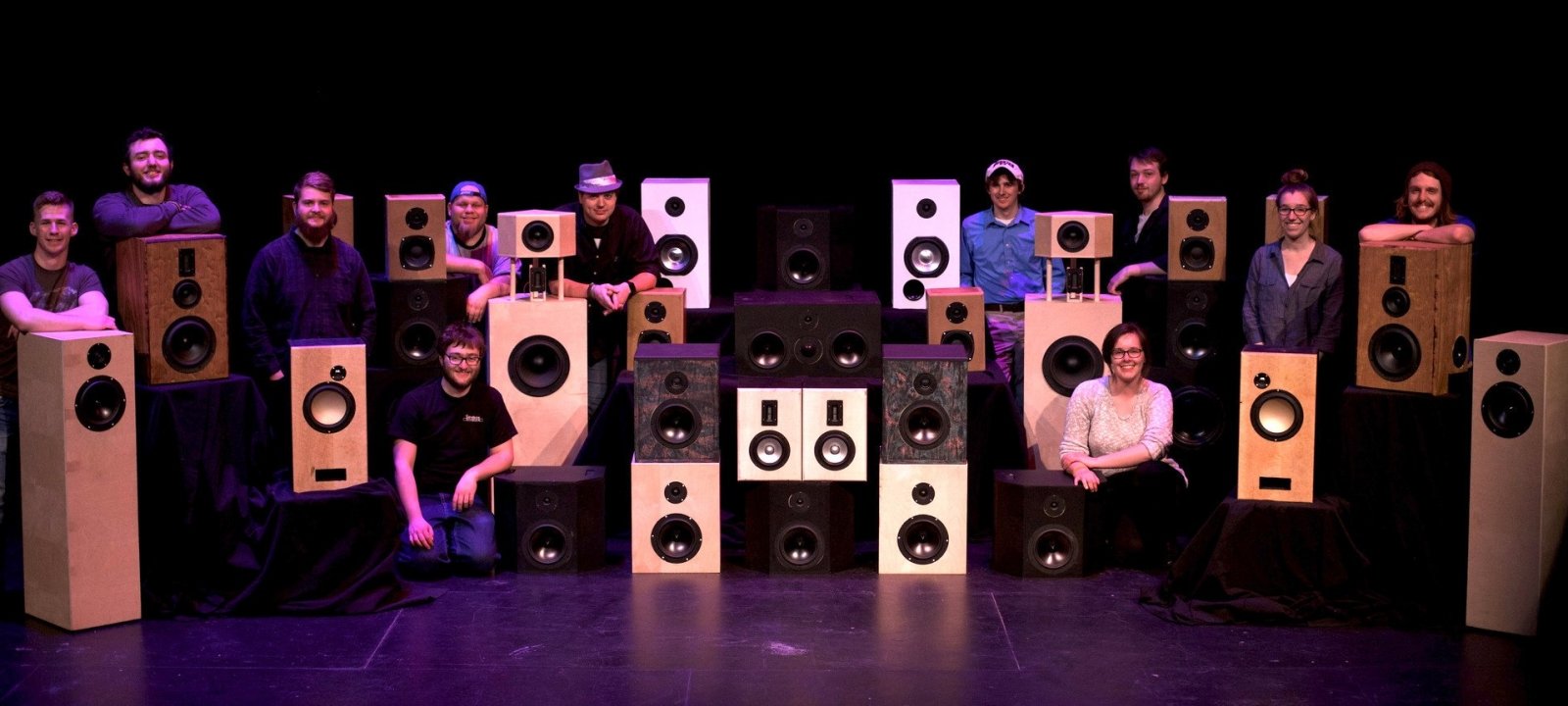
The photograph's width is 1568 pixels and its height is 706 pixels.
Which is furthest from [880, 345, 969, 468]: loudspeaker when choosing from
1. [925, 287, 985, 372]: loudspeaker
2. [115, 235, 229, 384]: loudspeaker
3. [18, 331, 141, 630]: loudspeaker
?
[18, 331, 141, 630]: loudspeaker

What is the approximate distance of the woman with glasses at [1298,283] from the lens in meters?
5.76

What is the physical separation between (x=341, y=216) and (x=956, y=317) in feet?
7.65

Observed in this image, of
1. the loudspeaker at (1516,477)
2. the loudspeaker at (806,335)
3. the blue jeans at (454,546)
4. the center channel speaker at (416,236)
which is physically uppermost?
the center channel speaker at (416,236)

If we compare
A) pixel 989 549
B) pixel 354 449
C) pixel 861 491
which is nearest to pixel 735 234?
pixel 861 491

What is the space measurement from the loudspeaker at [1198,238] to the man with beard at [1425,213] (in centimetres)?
86

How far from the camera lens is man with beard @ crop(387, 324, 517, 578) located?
548cm

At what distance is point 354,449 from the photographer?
203 inches

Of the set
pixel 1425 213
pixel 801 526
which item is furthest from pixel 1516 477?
pixel 801 526

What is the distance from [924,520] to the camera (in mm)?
5570

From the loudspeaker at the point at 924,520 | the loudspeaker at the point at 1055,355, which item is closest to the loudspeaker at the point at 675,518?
the loudspeaker at the point at 924,520

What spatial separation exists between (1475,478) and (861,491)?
2.18 meters

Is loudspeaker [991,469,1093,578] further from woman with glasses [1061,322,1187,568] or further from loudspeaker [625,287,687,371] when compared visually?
loudspeaker [625,287,687,371]

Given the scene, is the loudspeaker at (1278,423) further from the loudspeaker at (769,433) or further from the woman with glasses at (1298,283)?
the loudspeaker at (769,433)

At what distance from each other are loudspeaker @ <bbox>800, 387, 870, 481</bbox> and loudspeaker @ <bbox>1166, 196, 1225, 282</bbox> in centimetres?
145
